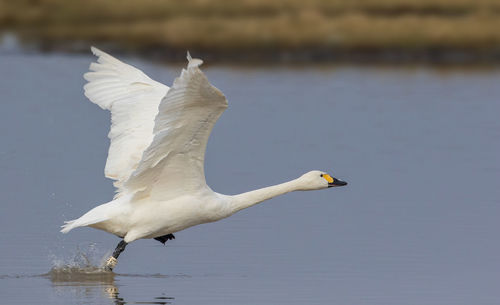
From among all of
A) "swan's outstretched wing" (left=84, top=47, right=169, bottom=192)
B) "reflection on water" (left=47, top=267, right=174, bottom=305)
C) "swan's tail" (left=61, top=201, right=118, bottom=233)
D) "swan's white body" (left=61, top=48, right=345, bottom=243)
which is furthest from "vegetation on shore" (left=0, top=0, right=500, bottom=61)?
"swan's tail" (left=61, top=201, right=118, bottom=233)

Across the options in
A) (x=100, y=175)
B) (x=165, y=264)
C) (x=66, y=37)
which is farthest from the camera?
(x=66, y=37)

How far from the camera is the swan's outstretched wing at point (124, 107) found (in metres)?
11.7

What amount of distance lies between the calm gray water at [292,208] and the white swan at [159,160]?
22.2 inches

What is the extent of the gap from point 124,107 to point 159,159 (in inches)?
71.3

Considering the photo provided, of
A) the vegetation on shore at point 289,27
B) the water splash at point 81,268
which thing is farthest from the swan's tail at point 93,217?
the vegetation on shore at point 289,27

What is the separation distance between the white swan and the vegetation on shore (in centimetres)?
2044

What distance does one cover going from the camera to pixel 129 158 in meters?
11.7

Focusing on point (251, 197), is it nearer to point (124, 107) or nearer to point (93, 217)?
point (93, 217)

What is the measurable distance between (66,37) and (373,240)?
25034 mm

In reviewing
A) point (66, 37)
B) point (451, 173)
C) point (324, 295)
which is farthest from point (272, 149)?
point (66, 37)

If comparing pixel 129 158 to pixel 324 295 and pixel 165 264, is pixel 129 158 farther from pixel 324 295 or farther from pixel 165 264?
pixel 324 295

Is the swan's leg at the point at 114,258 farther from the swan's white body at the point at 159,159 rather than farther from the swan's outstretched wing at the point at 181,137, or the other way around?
the swan's outstretched wing at the point at 181,137

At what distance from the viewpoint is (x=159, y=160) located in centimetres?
1049

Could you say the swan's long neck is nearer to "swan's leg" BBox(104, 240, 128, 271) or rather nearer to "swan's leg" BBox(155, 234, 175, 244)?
"swan's leg" BBox(155, 234, 175, 244)
